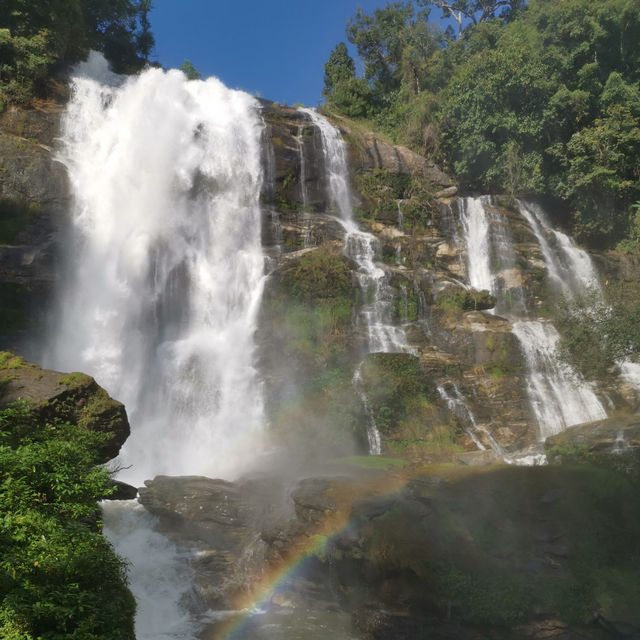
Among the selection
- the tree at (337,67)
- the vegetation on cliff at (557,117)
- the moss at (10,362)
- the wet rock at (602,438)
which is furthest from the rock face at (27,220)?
the tree at (337,67)

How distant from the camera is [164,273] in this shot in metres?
22.8

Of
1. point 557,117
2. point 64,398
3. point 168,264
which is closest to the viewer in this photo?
→ point 64,398

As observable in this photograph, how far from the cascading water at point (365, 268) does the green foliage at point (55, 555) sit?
39.3 feet

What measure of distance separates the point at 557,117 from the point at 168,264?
22.4m

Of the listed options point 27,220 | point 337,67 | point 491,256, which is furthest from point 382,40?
point 27,220

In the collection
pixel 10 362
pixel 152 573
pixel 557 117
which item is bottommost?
pixel 152 573

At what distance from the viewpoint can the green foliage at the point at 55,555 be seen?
4.84m

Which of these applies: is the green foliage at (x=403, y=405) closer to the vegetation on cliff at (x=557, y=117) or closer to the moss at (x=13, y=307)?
the moss at (x=13, y=307)

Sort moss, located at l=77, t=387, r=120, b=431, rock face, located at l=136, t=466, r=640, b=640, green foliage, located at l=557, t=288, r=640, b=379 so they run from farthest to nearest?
green foliage, located at l=557, t=288, r=640, b=379, moss, located at l=77, t=387, r=120, b=431, rock face, located at l=136, t=466, r=640, b=640

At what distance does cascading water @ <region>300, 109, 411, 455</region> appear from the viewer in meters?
20.5

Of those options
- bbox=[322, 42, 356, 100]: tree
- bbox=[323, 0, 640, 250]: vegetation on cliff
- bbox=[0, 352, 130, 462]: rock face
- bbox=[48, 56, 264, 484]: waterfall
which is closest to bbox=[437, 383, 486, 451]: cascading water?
bbox=[48, 56, 264, 484]: waterfall

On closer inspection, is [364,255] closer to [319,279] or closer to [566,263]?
[319,279]

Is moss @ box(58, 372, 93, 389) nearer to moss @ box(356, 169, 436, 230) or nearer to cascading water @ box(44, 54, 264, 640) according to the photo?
cascading water @ box(44, 54, 264, 640)

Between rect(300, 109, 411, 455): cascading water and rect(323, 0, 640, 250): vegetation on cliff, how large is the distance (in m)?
6.58
